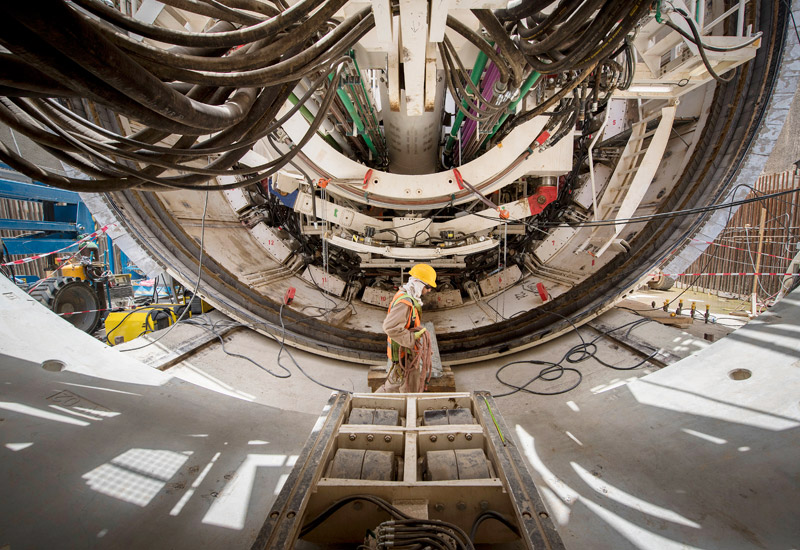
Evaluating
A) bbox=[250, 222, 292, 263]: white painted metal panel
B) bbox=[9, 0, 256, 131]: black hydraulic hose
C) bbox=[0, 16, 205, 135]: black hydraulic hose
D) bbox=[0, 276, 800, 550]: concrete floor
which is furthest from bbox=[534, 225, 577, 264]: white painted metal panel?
bbox=[0, 16, 205, 135]: black hydraulic hose

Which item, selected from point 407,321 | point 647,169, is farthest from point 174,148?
point 647,169

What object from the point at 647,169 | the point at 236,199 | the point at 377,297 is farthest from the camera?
the point at 377,297

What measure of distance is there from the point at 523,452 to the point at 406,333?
1.20 m

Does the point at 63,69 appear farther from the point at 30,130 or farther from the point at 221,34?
the point at 30,130

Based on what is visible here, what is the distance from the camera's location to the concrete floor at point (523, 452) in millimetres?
1162

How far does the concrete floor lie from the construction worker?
3.01 feet

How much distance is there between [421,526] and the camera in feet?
3.60

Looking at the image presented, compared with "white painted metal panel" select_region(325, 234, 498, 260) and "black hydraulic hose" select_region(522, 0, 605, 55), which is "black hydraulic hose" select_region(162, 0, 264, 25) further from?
"white painted metal panel" select_region(325, 234, 498, 260)

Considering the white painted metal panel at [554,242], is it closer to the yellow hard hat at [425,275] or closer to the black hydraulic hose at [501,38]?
the yellow hard hat at [425,275]

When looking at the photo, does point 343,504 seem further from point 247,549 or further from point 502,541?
point 502,541

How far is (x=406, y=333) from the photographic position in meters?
2.72

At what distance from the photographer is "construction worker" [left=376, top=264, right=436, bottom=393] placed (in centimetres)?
273

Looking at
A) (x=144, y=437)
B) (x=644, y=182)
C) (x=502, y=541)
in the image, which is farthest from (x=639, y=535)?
(x=644, y=182)

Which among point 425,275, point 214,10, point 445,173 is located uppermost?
point 214,10
